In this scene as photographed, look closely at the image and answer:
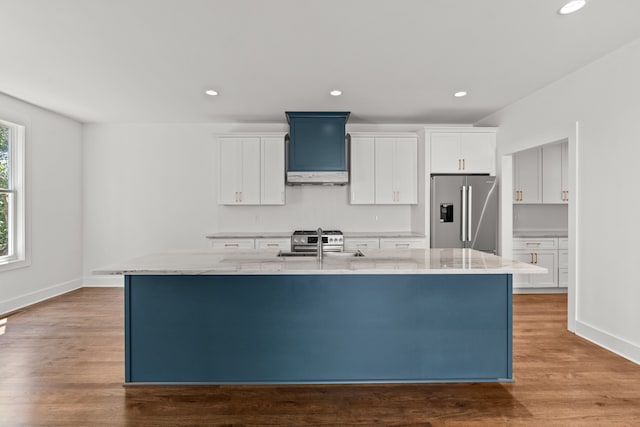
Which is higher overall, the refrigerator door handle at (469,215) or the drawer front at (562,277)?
the refrigerator door handle at (469,215)

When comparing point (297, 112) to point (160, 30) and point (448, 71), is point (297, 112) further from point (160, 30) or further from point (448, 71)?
point (160, 30)

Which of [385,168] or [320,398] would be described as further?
[385,168]

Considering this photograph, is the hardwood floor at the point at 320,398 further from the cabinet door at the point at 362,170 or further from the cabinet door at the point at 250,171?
the cabinet door at the point at 362,170

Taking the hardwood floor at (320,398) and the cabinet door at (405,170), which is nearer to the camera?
the hardwood floor at (320,398)

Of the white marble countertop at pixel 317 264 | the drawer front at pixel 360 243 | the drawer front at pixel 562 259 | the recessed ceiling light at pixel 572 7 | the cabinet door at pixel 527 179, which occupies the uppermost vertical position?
the recessed ceiling light at pixel 572 7

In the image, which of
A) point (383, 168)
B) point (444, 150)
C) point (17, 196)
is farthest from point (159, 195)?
point (444, 150)

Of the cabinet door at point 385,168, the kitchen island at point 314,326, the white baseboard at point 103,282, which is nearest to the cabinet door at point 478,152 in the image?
the cabinet door at point 385,168

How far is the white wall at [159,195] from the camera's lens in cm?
600

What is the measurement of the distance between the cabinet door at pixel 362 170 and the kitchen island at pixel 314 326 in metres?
3.15

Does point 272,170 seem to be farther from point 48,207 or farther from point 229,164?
Result: point 48,207

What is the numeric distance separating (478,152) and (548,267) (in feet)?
6.40

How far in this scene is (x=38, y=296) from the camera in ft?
16.6

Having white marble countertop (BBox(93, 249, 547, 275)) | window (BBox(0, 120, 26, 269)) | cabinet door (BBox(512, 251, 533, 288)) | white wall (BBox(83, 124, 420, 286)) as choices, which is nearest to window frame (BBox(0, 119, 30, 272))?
window (BBox(0, 120, 26, 269))

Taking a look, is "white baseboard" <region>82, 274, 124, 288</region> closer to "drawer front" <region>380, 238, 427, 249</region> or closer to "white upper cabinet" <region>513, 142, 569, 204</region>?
"drawer front" <region>380, 238, 427, 249</region>
